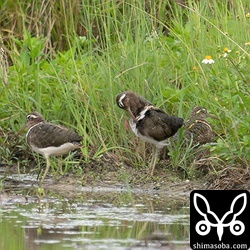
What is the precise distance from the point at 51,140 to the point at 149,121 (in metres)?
0.95

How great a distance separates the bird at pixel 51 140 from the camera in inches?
411

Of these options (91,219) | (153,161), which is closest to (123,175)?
(153,161)

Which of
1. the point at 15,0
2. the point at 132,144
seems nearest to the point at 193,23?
the point at 132,144

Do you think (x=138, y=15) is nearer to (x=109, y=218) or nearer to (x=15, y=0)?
(x=15, y=0)

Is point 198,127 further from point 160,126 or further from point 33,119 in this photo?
point 33,119

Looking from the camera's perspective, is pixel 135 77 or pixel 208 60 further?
pixel 135 77

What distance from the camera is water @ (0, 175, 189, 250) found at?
7883 mm

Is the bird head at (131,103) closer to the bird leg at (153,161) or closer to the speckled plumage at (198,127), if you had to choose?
the bird leg at (153,161)

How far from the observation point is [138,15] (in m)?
11.6

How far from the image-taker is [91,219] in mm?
8664

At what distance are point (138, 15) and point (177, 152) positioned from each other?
1814 mm

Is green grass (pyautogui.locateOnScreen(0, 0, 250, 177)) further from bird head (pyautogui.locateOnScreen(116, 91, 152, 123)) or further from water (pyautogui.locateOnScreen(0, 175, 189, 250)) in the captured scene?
water (pyautogui.locateOnScreen(0, 175, 189, 250))

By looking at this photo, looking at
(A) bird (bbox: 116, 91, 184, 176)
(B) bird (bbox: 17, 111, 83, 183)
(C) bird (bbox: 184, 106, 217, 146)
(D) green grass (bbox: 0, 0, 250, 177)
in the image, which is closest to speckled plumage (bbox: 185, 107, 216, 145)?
(C) bird (bbox: 184, 106, 217, 146)

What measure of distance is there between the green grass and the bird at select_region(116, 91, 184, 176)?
23 cm
